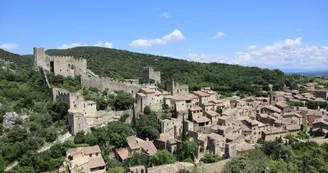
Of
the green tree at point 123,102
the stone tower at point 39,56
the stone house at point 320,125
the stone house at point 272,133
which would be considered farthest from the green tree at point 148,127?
the stone house at point 320,125

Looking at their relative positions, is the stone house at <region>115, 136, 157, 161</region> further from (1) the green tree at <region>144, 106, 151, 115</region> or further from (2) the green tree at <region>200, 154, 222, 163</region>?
(2) the green tree at <region>200, 154, 222, 163</region>

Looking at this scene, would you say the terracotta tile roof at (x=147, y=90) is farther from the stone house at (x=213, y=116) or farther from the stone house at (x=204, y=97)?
the stone house at (x=213, y=116)

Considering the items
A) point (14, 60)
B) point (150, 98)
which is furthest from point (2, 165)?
point (14, 60)

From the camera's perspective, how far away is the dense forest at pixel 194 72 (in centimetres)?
5789

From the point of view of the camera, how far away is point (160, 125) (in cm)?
2939

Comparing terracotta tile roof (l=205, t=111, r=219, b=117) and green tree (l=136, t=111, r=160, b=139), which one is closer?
green tree (l=136, t=111, r=160, b=139)

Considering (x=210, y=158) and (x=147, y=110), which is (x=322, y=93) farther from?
(x=147, y=110)

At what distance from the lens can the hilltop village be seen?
23.8m

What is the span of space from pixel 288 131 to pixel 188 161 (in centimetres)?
1555

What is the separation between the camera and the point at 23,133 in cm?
2638

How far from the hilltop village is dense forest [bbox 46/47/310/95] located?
1706 cm

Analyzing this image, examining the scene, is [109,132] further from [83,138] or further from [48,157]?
[48,157]

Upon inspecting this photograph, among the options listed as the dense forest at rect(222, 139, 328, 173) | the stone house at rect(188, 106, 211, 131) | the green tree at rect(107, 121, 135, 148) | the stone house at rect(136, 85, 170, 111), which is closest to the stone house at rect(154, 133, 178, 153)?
the green tree at rect(107, 121, 135, 148)

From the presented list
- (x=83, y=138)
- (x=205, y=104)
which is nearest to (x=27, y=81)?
(x=83, y=138)
